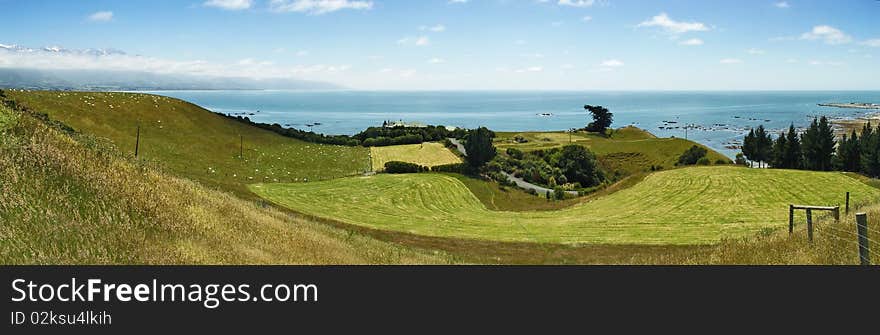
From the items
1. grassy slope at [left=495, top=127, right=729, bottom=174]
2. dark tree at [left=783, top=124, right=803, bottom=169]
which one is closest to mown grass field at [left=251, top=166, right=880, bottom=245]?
dark tree at [left=783, top=124, right=803, bottom=169]

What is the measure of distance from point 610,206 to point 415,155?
40769 mm

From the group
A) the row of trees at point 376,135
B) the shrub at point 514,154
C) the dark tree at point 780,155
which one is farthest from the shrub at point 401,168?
the dark tree at point 780,155

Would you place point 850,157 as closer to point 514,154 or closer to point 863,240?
point 514,154

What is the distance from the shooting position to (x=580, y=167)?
77000 millimetres

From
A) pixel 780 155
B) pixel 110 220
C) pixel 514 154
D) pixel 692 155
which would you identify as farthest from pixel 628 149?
pixel 110 220

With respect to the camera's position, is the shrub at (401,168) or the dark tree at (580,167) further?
the dark tree at (580,167)

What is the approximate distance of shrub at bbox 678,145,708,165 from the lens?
277ft

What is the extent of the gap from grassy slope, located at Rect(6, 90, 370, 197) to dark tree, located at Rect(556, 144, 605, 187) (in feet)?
92.4

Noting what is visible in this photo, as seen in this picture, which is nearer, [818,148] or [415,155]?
[818,148]

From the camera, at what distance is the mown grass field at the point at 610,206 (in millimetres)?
26172

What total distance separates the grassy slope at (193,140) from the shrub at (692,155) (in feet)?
161

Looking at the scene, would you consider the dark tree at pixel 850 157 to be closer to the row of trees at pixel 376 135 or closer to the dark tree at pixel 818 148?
the dark tree at pixel 818 148

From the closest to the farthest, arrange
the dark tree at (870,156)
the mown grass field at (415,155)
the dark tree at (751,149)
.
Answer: the dark tree at (870,156)
the mown grass field at (415,155)
the dark tree at (751,149)
